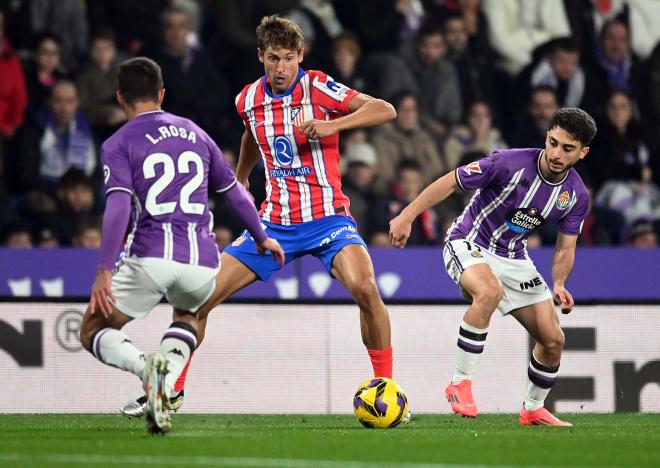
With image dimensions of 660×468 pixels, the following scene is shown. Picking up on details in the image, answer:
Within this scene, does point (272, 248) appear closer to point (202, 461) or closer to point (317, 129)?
point (317, 129)

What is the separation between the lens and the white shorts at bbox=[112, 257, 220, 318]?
5.93 metres

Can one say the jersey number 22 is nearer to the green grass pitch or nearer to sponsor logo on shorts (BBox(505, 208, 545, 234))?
the green grass pitch

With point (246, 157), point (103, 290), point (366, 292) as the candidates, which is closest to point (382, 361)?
point (366, 292)

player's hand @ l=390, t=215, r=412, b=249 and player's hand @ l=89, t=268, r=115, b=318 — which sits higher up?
player's hand @ l=390, t=215, r=412, b=249

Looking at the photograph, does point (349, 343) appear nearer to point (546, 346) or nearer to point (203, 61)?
point (546, 346)

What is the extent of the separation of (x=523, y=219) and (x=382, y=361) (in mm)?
1155

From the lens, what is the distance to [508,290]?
7508 mm

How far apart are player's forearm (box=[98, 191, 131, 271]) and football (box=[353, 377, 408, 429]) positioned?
5.58 ft

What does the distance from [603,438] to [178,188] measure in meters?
2.30

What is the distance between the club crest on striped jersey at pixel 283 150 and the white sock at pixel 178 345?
158 cm

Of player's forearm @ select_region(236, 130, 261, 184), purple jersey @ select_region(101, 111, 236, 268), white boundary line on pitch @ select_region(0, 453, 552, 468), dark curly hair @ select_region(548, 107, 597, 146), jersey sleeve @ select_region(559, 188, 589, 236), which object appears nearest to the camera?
white boundary line on pitch @ select_region(0, 453, 552, 468)

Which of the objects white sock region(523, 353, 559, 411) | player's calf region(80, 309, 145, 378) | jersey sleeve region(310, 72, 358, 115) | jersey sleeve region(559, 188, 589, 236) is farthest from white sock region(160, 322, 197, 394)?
jersey sleeve region(559, 188, 589, 236)

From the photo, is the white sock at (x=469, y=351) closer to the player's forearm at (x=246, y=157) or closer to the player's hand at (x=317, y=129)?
the player's hand at (x=317, y=129)

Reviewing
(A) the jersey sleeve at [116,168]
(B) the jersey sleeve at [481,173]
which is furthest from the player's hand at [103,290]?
(B) the jersey sleeve at [481,173]
